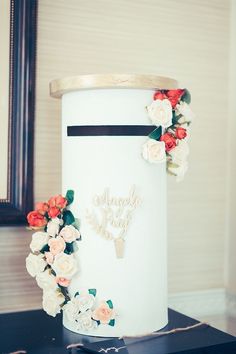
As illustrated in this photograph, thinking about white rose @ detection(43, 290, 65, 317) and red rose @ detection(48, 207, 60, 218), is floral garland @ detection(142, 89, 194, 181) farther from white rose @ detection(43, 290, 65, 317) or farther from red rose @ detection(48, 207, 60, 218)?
white rose @ detection(43, 290, 65, 317)

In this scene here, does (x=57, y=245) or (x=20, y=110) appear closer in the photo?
(x=57, y=245)

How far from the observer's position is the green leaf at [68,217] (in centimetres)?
123

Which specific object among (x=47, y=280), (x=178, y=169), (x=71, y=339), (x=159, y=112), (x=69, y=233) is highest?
(x=159, y=112)

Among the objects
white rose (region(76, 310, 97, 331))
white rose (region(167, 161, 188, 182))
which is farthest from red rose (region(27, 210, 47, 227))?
white rose (region(167, 161, 188, 182))

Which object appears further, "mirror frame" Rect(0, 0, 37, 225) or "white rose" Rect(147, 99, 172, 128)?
"mirror frame" Rect(0, 0, 37, 225)

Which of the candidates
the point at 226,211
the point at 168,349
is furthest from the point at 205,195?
the point at 168,349

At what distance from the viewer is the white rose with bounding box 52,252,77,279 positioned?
1211 mm

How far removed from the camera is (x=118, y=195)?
3.98 ft

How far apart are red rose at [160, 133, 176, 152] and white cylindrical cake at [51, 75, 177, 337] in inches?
1.8

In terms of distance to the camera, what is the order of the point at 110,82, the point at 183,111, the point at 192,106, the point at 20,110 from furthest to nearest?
the point at 192,106 → the point at 20,110 → the point at 183,111 → the point at 110,82

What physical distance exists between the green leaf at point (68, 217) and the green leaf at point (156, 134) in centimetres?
26

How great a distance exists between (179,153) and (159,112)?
13cm

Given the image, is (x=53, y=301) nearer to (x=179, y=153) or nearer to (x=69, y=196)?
(x=69, y=196)

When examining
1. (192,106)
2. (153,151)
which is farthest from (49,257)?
(192,106)
